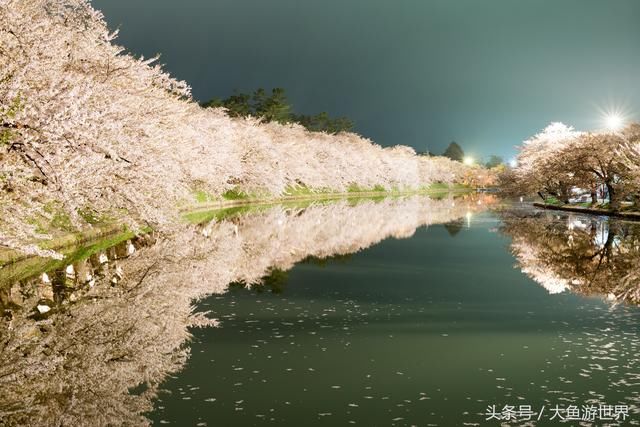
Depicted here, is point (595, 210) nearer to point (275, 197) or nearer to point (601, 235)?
point (601, 235)

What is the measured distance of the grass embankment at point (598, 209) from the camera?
51094mm

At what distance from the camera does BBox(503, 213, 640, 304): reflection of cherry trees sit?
19672 millimetres

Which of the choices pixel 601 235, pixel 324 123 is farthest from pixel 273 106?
pixel 601 235

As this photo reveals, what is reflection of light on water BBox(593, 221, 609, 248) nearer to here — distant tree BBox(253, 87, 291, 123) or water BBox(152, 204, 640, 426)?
water BBox(152, 204, 640, 426)

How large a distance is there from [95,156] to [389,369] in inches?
433

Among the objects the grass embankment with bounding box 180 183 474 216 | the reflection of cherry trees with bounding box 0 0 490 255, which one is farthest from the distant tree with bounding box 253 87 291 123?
the reflection of cherry trees with bounding box 0 0 490 255

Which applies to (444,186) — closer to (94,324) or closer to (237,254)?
(237,254)

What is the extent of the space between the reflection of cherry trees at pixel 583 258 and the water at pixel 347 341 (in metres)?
0.14

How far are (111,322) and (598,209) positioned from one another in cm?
5340

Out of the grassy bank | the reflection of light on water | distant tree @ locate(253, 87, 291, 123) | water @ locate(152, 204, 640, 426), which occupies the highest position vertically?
distant tree @ locate(253, 87, 291, 123)

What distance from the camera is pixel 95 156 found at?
18250 mm

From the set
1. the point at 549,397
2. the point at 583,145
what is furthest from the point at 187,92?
the point at 583,145

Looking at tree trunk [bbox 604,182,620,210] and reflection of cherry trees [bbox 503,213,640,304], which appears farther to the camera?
tree trunk [bbox 604,182,620,210]

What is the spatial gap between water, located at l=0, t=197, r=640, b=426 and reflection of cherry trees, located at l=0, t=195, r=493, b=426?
0.19 feet
